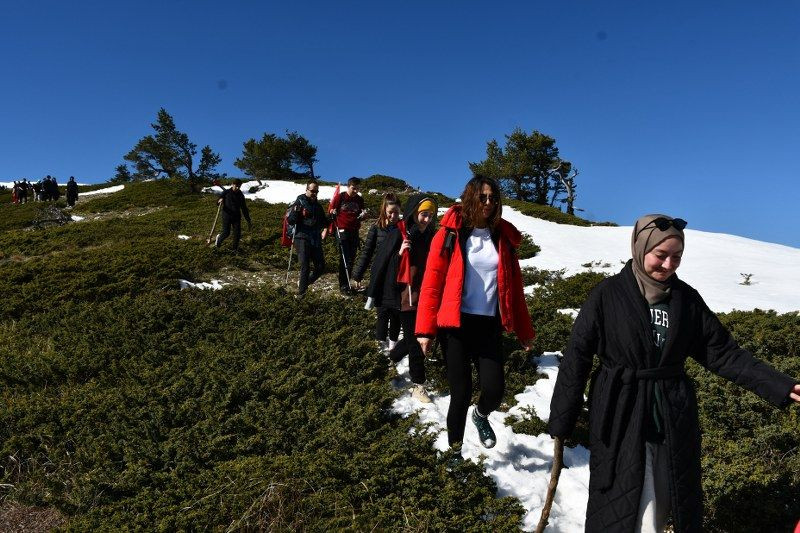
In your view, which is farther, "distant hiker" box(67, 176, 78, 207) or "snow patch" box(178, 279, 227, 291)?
"distant hiker" box(67, 176, 78, 207)

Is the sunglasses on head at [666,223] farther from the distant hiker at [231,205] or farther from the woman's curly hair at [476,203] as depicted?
the distant hiker at [231,205]

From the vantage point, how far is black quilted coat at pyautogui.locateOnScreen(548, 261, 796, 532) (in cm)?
260

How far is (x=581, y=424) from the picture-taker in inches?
210

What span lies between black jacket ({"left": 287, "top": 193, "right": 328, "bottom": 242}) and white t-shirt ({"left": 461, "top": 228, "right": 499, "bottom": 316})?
6.00 m

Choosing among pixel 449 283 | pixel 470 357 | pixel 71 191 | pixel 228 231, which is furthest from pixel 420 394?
pixel 71 191

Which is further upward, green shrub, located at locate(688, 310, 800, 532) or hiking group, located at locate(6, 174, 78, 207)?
hiking group, located at locate(6, 174, 78, 207)

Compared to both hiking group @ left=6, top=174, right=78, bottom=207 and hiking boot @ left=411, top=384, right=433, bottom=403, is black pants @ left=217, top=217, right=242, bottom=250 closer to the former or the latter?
hiking boot @ left=411, top=384, right=433, bottom=403

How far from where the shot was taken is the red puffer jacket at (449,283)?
379 cm

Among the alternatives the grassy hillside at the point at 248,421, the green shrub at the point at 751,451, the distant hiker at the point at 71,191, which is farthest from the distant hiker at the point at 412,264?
the distant hiker at the point at 71,191

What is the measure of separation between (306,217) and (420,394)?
16.1 ft

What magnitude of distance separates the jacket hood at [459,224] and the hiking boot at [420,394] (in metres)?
2.62

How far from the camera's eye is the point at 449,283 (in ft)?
12.6

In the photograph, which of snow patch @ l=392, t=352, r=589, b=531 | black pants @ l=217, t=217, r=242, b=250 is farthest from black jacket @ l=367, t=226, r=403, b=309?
black pants @ l=217, t=217, r=242, b=250

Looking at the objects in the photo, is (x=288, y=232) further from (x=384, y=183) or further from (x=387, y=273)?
(x=384, y=183)
